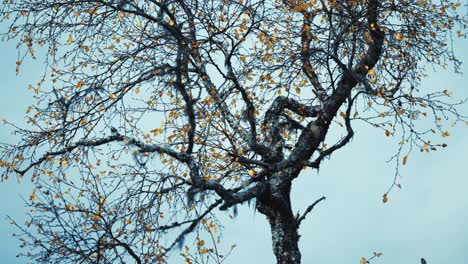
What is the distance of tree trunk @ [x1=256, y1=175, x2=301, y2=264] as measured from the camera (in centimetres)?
1041

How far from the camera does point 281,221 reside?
10.6 meters

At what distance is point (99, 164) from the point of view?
10.5m

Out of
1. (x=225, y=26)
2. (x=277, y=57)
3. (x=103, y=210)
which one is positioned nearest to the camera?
(x=103, y=210)

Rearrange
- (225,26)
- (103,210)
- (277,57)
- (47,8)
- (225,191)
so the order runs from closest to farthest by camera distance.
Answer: (103,210), (225,191), (225,26), (47,8), (277,57)

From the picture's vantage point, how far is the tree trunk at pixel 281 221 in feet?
34.2

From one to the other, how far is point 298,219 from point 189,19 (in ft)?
13.3

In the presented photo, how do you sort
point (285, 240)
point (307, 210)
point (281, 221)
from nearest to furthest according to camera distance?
point (285, 240), point (281, 221), point (307, 210)

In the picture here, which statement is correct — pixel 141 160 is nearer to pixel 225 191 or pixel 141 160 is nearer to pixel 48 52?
pixel 225 191

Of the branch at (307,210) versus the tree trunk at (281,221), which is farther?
the branch at (307,210)

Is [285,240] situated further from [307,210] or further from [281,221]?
[307,210]

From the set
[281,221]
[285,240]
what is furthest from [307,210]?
[285,240]

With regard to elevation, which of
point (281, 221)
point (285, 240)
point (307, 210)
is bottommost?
point (285, 240)

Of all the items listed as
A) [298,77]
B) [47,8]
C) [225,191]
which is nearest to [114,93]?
[47,8]

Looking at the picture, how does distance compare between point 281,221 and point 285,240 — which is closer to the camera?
point 285,240
